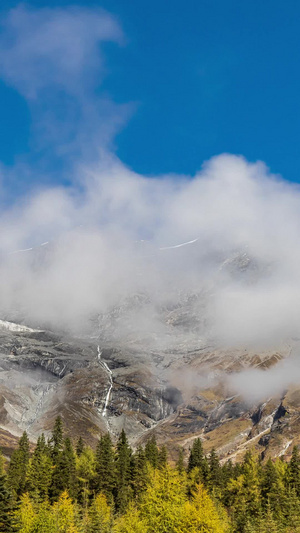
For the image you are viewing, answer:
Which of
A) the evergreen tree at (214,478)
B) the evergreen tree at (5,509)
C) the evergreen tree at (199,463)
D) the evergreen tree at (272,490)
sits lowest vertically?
the evergreen tree at (5,509)

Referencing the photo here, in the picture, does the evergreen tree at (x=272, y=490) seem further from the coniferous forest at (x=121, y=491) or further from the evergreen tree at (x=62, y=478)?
the evergreen tree at (x=62, y=478)

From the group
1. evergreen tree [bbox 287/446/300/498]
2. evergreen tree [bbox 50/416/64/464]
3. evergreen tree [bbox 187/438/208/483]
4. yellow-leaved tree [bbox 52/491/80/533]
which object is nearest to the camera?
yellow-leaved tree [bbox 52/491/80/533]

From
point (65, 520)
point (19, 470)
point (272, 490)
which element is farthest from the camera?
point (19, 470)

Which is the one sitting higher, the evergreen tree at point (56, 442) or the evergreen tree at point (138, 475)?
the evergreen tree at point (56, 442)

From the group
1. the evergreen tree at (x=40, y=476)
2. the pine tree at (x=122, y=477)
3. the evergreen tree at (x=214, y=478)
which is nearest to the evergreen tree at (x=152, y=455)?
the pine tree at (x=122, y=477)

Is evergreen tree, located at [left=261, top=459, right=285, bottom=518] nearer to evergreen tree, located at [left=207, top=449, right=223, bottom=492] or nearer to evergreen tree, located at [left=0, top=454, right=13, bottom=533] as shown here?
evergreen tree, located at [left=207, top=449, right=223, bottom=492]

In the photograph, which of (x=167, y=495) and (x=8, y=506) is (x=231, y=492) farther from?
(x=8, y=506)

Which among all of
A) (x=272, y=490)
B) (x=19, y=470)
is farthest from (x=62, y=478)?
(x=272, y=490)

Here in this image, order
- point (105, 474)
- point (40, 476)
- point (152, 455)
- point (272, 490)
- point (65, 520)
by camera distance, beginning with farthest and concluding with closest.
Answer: point (152, 455) → point (272, 490) → point (105, 474) → point (40, 476) → point (65, 520)

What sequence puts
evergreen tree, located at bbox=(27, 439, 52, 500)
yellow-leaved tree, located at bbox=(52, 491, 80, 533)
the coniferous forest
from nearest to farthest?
yellow-leaved tree, located at bbox=(52, 491, 80, 533) → the coniferous forest → evergreen tree, located at bbox=(27, 439, 52, 500)

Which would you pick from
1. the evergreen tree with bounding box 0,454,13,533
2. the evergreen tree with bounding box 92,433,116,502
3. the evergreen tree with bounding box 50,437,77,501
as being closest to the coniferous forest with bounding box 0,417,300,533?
the evergreen tree with bounding box 92,433,116,502

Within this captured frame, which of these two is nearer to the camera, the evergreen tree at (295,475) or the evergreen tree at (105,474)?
the evergreen tree at (105,474)

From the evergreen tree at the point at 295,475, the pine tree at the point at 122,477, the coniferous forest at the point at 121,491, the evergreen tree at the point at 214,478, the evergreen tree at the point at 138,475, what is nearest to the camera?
the coniferous forest at the point at 121,491

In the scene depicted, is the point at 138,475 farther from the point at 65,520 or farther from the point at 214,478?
the point at 65,520
